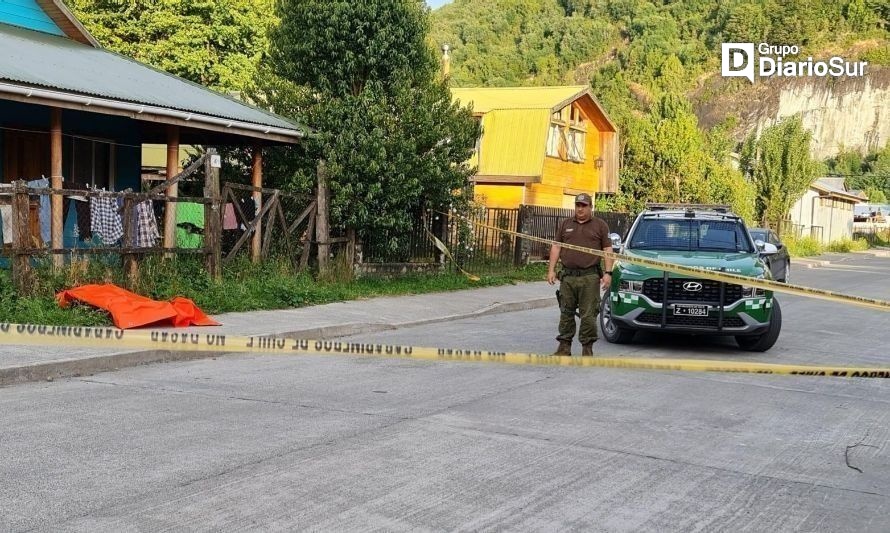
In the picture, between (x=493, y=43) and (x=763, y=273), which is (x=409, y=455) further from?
(x=493, y=43)

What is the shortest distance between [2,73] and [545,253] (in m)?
19.9

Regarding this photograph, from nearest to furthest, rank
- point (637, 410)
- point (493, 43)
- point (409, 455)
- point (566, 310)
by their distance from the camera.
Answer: point (409, 455)
point (637, 410)
point (566, 310)
point (493, 43)

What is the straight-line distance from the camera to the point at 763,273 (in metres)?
11.8

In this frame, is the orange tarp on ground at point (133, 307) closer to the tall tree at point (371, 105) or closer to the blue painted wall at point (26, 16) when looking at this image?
the tall tree at point (371, 105)

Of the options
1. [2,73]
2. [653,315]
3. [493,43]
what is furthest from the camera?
[493,43]

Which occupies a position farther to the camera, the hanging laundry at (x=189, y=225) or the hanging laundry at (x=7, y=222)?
the hanging laundry at (x=189, y=225)

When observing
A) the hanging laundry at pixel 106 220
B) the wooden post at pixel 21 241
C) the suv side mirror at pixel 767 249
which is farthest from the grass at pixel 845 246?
the wooden post at pixel 21 241

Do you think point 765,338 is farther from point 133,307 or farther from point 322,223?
point 322,223

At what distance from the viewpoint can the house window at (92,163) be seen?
17.8 metres

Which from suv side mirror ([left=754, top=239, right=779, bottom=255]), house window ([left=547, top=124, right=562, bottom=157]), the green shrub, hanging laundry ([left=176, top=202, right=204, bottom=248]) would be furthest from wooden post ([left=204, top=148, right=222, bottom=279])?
the green shrub

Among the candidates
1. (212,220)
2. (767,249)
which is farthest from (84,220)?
(767,249)

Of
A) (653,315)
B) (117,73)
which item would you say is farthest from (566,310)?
→ (117,73)

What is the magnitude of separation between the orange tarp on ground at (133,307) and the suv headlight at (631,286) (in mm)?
5196

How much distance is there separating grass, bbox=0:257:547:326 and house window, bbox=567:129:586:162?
21.6 m
